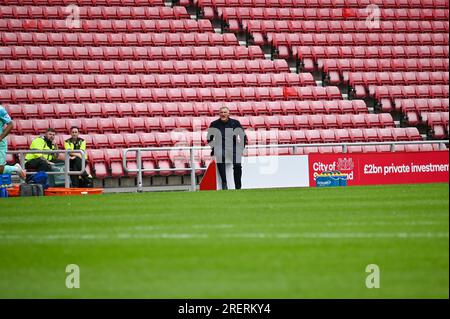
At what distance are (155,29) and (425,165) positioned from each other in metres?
10.0

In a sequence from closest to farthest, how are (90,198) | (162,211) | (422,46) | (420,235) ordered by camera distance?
(420,235)
(162,211)
(90,198)
(422,46)

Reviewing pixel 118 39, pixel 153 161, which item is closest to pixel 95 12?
pixel 118 39

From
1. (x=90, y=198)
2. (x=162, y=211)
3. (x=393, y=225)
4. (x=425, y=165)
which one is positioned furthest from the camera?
(x=425, y=165)

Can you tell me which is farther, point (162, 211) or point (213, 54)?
point (213, 54)

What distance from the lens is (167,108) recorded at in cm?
2642

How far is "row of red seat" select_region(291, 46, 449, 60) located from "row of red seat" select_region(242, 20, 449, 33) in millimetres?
892

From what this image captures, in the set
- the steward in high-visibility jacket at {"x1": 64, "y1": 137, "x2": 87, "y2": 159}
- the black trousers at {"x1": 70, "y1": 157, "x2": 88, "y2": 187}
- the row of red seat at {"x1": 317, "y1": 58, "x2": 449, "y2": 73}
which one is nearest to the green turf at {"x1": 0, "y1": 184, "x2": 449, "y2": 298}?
the black trousers at {"x1": 70, "y1": 157, "x2": 88, "y2": 187}

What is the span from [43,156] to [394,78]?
13166 millimetres

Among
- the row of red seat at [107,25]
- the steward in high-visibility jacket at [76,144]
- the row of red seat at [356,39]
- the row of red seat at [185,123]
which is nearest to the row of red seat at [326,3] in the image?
the row of red seat at [107,25]

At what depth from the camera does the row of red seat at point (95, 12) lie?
28.0 m

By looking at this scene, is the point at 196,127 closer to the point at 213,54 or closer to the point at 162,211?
the point at 213,54

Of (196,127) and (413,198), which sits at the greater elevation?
(196,127)

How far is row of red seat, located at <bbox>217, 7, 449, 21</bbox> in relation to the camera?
1211 inches
